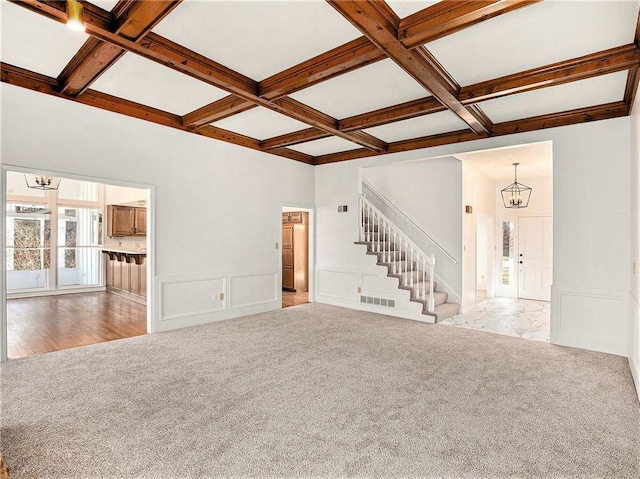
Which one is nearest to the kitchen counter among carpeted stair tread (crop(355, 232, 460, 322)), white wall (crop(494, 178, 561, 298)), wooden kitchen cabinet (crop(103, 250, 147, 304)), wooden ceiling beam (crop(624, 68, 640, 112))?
wooden kitchen cabinet (crop(103, 250, 147, 304))

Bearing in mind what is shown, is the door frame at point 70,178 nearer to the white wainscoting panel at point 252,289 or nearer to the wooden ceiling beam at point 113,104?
the wooden ceiling beam at point 113,104

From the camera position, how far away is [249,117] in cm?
486

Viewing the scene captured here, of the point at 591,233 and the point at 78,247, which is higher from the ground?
the point at 591,233

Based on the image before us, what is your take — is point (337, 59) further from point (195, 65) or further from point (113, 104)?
point (113, 104)

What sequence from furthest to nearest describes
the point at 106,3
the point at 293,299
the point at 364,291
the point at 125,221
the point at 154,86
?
the point at 125,221 → the point at 293,299 → the point at 364,291 → the point at 154,86 → the point at 106,3

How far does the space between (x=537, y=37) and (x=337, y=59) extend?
1622 millimetres

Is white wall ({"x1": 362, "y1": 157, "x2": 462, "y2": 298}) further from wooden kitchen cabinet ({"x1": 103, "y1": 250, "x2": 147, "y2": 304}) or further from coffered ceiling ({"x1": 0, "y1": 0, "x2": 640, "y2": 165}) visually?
wooden kitchen cabinet ({"x1": 103, "y1": 250, "x2": 147, "y2": 304})

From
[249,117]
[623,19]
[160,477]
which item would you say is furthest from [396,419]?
[249,117]

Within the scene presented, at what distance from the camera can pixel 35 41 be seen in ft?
9.92

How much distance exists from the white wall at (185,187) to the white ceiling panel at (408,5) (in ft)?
11.9

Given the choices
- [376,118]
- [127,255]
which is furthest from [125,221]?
[376,118]

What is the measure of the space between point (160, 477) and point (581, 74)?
453 cm

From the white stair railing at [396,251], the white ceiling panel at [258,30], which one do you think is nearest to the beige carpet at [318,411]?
the white stair railing at [396,251]

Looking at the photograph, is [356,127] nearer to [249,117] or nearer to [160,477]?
[249,117]
